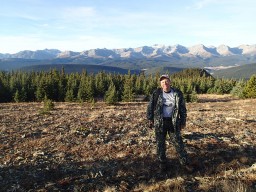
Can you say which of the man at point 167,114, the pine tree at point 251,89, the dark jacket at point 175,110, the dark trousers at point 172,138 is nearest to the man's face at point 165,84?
the man at point 167,114

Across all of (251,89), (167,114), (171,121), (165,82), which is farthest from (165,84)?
(251,89)

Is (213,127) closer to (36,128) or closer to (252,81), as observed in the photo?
(36,128)

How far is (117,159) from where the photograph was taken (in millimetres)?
12445

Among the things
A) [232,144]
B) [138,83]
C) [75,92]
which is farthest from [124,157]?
[138,83]

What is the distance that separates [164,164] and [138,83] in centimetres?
7819

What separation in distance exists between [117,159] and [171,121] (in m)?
3.39

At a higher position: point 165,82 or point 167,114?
point 165,82

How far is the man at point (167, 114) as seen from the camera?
397 inches

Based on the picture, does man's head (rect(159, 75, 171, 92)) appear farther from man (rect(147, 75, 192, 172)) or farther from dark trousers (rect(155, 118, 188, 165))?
dark trousers (rect(155, 118, 188, 165))

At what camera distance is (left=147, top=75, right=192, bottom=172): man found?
10.1 meters

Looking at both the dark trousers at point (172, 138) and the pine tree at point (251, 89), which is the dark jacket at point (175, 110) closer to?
the dark trousers at point (172, 138)

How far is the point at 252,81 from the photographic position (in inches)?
2675

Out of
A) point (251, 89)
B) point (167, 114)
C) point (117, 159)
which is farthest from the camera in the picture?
point (251, 89)

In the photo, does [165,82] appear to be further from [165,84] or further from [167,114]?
[167,114]
